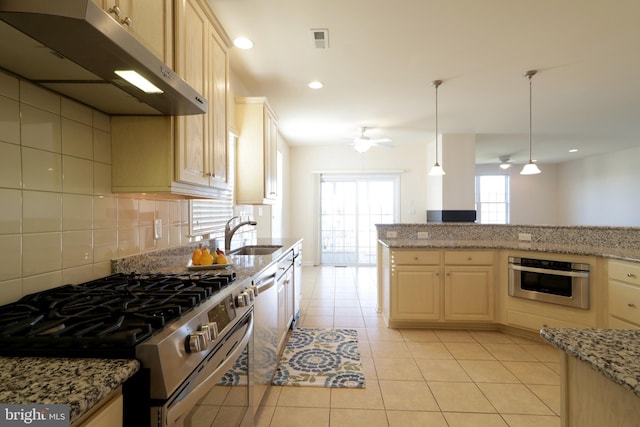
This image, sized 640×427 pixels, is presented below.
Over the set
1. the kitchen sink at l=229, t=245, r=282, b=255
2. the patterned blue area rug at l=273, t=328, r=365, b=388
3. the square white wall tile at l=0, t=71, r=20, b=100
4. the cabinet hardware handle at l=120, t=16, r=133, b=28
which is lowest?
the patterned blue area rug at l=273, t=328, r=365, b=388

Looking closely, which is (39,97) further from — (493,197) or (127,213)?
(493,197)

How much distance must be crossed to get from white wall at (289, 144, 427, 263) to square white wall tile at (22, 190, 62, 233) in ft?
17.8

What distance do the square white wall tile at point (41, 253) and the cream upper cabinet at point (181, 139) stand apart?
0.39 m

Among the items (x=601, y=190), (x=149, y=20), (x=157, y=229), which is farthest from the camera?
(x=601, y=190)

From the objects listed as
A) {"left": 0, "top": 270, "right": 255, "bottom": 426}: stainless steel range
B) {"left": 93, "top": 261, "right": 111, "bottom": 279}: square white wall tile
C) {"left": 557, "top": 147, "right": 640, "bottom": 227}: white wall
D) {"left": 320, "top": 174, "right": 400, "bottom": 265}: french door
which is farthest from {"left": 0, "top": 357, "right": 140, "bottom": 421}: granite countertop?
{"left": 557, "top": 147, "right": 640, "bottom": 227}: white wall

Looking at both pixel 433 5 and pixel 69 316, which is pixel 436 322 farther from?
pixel 69 316

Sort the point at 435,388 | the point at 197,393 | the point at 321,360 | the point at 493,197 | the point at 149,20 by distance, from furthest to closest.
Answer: the point at 493,197, the point at 321,360, the point at 435,388, the point at 149,20, the point at 197,393

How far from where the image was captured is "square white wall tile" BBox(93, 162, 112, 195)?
144 cm

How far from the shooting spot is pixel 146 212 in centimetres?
181

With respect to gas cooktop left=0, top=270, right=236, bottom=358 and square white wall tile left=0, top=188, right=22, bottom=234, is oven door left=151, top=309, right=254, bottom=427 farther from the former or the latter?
square white wall tile left=0, top=188, right=22, bottom=234

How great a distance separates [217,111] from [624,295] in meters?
3.27

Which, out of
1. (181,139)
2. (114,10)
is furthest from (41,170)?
(114,10)

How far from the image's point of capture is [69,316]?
2.93 ft

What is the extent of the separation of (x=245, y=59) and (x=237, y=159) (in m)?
0.95
